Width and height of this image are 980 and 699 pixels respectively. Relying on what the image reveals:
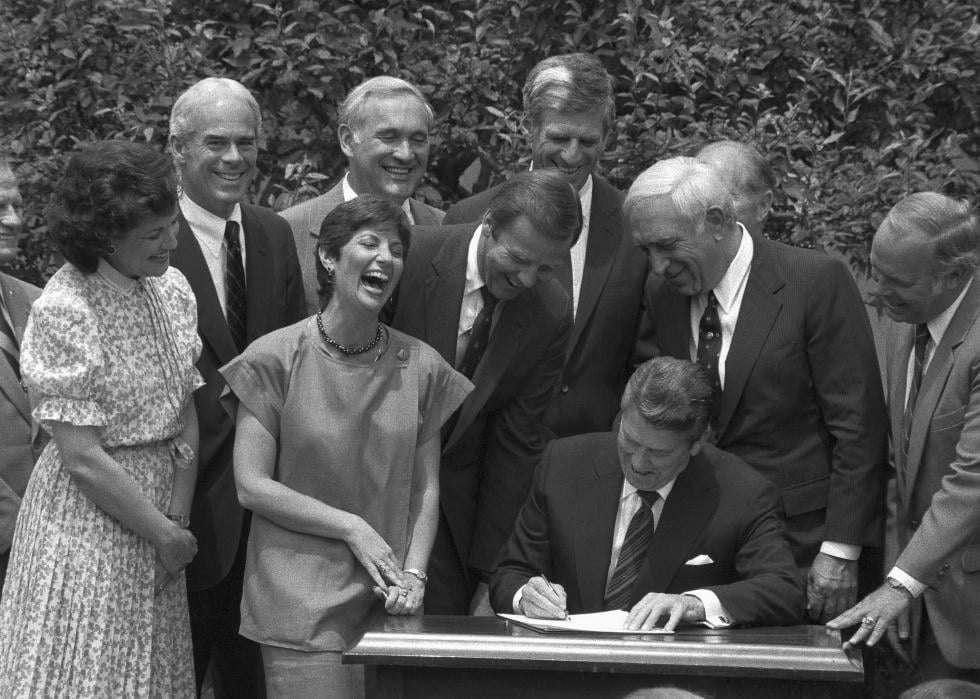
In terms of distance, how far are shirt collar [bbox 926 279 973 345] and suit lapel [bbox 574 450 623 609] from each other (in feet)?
3.21

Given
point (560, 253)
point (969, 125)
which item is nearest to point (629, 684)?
point (560, 253)

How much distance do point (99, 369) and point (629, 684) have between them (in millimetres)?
1658

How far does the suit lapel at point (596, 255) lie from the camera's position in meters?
5.03

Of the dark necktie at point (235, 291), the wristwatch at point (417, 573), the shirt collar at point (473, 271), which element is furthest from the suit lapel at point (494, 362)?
the dark necktie at point (235, 291)

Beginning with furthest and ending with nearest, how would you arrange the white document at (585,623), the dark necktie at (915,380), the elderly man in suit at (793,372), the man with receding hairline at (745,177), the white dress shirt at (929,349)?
the man with receding hairline at (745,177)
the elderly man in suit at (793,372)
the dark necktie at (915,380)
the white dress shirt at (929,349)
the white document at (585,623)

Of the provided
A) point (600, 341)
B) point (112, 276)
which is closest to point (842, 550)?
point (600, 341)

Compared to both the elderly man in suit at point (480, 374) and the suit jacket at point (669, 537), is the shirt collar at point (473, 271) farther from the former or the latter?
the suit jacket at point (669, 537)

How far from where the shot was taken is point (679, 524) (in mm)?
4215

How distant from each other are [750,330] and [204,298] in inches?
66.1

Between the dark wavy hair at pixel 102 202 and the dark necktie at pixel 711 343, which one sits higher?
the dark wavy hair at pixel 102 202

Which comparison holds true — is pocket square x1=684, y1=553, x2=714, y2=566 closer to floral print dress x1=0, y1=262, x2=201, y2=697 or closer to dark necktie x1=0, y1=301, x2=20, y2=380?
floral print dress x1=0, y1=262, x2=201, y2=697

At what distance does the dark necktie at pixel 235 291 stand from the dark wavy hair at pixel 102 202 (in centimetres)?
68

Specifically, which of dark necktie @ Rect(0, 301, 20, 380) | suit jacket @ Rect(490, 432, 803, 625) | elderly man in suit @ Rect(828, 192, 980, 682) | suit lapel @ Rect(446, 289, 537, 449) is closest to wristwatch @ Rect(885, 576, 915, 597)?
elderly man in suit @ Rect(828, 192, 980, 682)

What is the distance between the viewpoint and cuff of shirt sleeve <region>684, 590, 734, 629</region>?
3992mm
